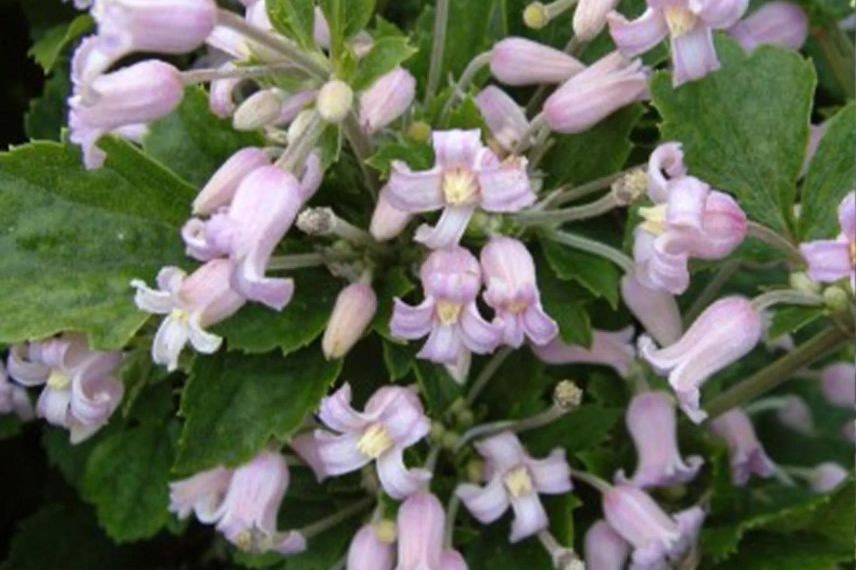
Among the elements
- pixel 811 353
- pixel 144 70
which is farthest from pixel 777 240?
pixel 144 70

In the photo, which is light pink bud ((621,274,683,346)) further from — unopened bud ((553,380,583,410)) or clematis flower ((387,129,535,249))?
clematis flower ((387,129,535,249))

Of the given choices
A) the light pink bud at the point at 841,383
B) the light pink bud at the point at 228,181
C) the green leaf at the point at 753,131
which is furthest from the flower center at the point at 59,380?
the light pink bud at the point at 841,383

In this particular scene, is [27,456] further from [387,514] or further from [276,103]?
[276,103]

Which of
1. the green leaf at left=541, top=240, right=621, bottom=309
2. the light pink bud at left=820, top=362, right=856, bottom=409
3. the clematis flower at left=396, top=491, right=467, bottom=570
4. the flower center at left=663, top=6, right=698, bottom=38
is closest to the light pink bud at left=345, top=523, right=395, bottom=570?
the clematis flower at left=396, top=491, right=467, bottom=570

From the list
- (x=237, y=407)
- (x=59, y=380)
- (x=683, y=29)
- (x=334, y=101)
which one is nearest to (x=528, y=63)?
(x=683, y=29)

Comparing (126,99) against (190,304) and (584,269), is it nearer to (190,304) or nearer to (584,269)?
(190,304)
